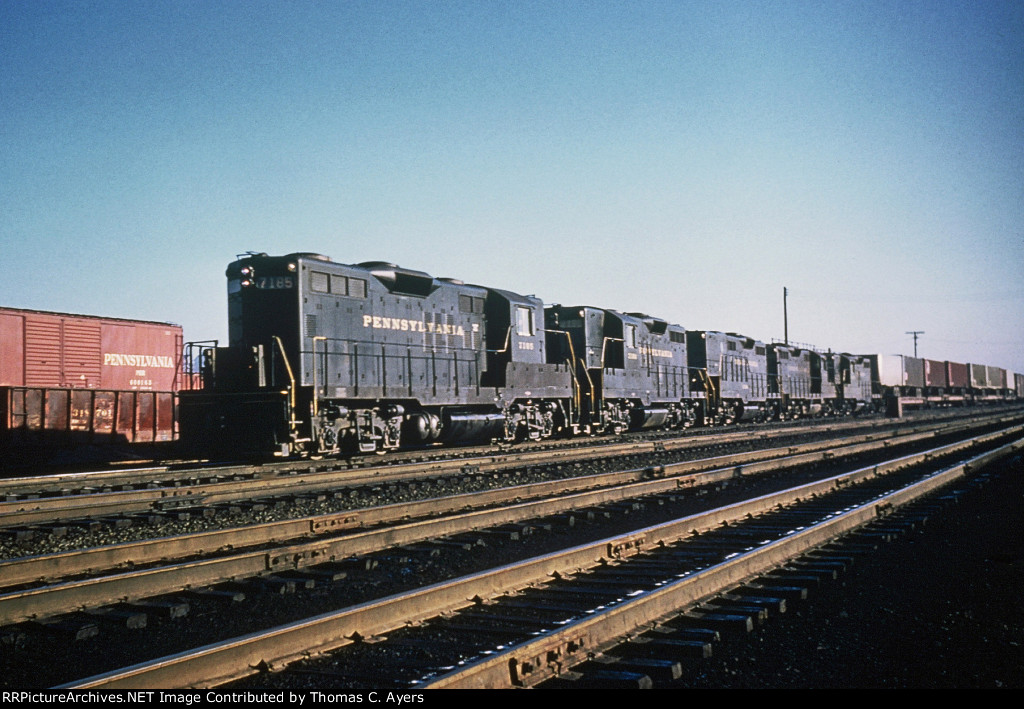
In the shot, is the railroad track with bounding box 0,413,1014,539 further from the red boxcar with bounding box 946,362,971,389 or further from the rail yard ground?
the red boxcar with bounding box 946,362,971,389

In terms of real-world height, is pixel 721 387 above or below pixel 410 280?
below

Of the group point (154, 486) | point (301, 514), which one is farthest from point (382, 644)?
point (154, 486)

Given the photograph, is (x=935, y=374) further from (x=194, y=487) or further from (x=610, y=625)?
(x=610, y=625)

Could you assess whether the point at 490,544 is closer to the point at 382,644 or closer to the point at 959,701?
the point at 382,644

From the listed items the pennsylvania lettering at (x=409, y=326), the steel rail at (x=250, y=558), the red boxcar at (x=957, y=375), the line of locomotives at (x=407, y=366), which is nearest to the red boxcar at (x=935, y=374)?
the red boxcar at (x=957, y=375)

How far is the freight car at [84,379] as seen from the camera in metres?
15.5

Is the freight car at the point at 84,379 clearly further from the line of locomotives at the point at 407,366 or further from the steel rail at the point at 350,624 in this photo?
the steel rail at the point at 350,624

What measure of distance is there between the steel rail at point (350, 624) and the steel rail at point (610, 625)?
3.24ft

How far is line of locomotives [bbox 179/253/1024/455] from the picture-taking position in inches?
551

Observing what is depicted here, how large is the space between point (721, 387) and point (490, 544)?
2472 centimetres

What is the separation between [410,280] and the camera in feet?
55.3

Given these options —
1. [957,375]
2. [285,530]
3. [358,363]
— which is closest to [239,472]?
[358,363]

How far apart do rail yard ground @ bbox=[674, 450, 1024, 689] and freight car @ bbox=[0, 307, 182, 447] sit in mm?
15019

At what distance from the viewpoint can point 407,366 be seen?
16.5 metres
